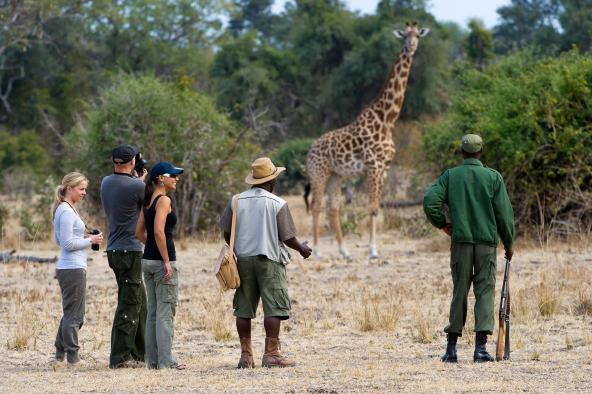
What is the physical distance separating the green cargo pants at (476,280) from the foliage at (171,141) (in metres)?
11.7

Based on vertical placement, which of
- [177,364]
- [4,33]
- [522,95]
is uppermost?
[4,33]

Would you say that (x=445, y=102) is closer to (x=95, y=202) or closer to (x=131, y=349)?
(x=95, y=202)

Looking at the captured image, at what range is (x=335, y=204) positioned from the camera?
62.0ft

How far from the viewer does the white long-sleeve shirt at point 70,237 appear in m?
9.00

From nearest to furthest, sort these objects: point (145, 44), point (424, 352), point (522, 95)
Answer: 1. point (424, 352)
2. point (522, 95)
3. point (145, 44)

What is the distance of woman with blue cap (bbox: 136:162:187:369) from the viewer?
340 inches

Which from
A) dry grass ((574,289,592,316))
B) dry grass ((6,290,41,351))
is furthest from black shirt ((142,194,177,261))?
dry grass ((574,289,592,316))

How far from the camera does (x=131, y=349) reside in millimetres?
9148

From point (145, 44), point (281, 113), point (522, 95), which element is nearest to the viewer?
point (522, 95)

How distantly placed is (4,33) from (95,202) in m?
15.5

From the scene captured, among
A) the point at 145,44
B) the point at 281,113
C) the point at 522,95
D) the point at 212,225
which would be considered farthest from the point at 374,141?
the point at 145,44

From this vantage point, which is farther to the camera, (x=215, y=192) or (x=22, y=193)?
(x=22, y=193)

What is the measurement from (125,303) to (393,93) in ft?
35.4

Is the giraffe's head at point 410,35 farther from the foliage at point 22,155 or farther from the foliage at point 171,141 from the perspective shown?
the foliage at point 22,155
